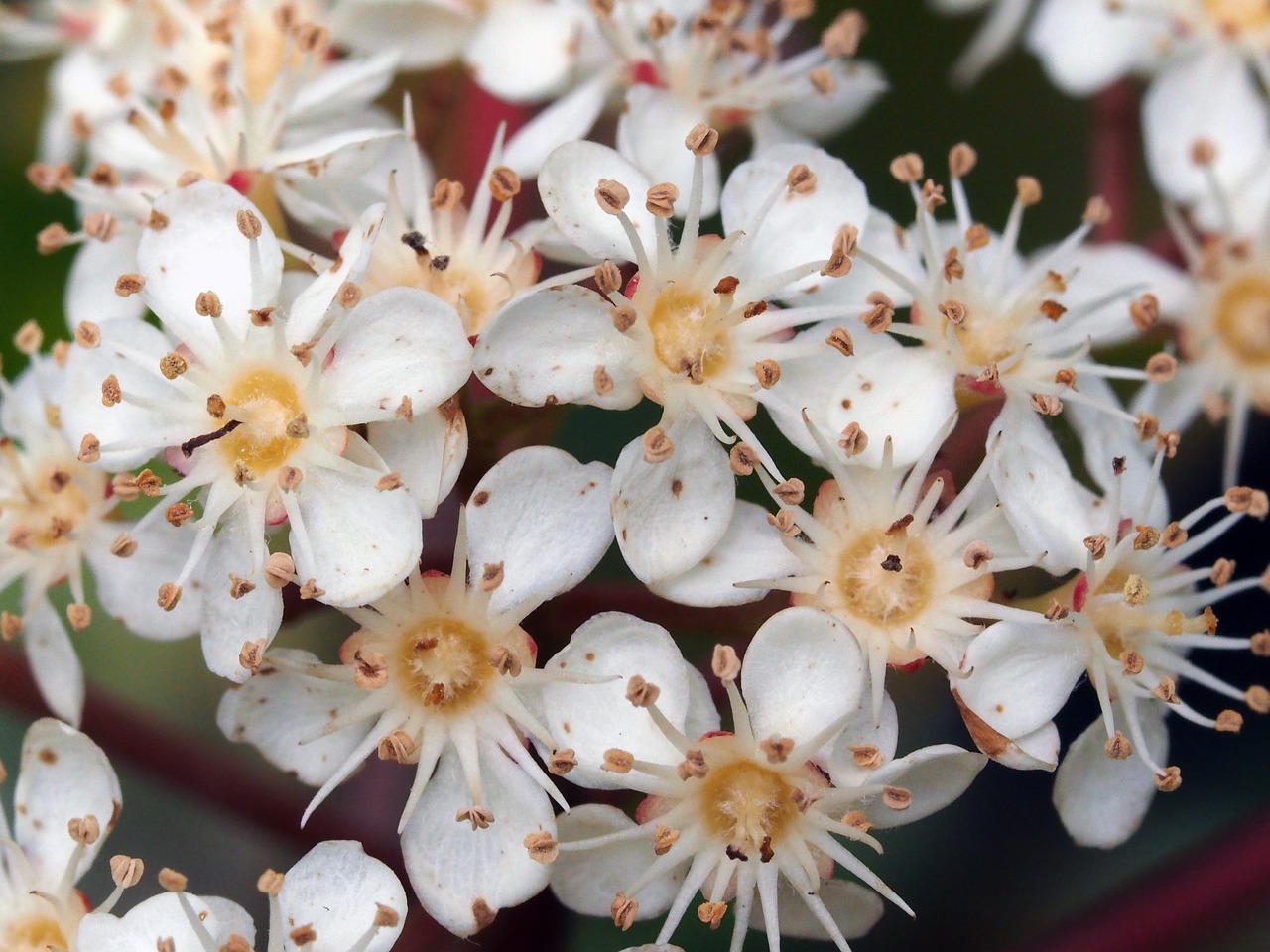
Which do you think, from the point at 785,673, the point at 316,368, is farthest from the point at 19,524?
the point at 785,673

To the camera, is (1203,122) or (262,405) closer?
(262,405)

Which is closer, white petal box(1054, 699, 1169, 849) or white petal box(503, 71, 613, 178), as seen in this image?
white petal box(1054, 699, 1169, 849)

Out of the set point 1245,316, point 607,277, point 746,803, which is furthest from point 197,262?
point 1245,316

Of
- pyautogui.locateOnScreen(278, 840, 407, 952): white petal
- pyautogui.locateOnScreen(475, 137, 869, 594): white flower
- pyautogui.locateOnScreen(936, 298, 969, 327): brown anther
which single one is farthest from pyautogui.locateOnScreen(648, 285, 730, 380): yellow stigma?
pyautogui.locateOnScreen(278, 840, 407, 952): white petal

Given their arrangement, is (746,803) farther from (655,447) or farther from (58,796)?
(58,796)

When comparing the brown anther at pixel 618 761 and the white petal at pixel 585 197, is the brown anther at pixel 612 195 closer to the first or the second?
the white petal at pixel 585 197

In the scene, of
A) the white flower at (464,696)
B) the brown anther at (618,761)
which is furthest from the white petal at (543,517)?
the brown anther at (618,761)

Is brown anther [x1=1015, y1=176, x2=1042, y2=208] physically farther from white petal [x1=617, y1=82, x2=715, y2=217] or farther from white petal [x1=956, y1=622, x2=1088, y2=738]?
white petal [x1=956, y1=622, x2=1088, y2=738]

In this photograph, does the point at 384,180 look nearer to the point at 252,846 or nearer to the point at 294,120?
the point at 294,120
